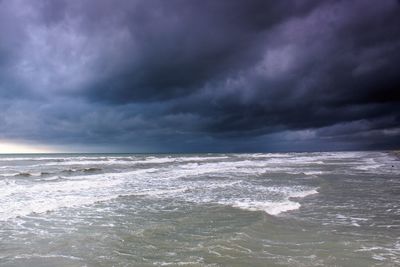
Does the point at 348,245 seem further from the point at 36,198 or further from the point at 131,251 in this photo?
the point at 36,198

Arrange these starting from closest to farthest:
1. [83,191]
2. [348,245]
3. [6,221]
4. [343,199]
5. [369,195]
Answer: [348,245] → [6,221] → [343,199] → [369,195] → [83,191]

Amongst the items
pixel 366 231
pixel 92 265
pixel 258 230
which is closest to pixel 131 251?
pixel 92 265

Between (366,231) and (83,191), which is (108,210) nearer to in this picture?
(83,191)

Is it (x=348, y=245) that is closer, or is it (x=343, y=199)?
(x=348, y=245)

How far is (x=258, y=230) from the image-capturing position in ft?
29.8

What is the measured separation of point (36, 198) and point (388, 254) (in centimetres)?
1396

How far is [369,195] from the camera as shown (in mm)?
15289

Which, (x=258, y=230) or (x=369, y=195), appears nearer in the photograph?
(x=258, y=230)

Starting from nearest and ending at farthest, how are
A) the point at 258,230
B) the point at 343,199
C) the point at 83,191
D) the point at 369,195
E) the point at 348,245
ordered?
1. the point at 348,245
2. the point at 258,230
3. the point at 343,199
4. the point at 369,195
5. the point at 83,191

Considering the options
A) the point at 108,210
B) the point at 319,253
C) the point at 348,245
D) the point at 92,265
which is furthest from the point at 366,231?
the point at 108,210

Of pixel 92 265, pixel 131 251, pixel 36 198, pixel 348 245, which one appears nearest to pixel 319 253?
pixel 348 245

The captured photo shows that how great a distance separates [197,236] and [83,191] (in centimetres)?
1109

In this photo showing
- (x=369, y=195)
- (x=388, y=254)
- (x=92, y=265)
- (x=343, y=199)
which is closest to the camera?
(x=92, y=265)

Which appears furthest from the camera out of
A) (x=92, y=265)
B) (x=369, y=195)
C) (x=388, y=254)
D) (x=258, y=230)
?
(x=369, y=195)
